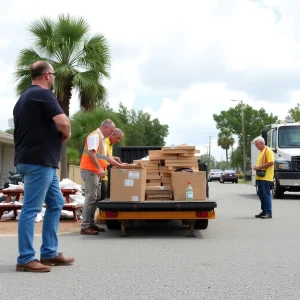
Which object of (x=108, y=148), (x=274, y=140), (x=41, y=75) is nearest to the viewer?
(x=41, y=75)

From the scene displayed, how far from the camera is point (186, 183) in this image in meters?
9.05

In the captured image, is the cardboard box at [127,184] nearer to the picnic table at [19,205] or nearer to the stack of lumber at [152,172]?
the stack of lumber at [152,172]

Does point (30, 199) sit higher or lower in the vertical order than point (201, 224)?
higher

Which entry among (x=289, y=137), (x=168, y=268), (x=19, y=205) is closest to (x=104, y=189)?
(x=19, y=205)

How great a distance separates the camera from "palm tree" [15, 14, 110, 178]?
63.4 ft

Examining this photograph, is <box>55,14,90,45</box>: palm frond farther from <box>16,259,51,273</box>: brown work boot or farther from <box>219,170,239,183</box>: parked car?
<box>219,170,239,183</box>: parked car

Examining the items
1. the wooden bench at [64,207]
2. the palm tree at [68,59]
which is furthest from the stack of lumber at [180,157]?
the palm tree at [68,59]

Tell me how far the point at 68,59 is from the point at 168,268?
1477 centimetres

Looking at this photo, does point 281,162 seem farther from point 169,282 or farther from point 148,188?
point 169,282

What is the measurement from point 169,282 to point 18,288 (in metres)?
1.35

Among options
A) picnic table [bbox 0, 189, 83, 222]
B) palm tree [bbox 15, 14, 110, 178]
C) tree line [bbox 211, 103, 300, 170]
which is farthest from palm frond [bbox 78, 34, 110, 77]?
tree line [bbox 211, 103, 300, 170]

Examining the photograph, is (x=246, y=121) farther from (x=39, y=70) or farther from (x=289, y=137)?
(x=39, y=70)

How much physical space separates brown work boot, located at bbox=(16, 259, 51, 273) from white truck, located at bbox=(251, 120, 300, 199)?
14.6 m

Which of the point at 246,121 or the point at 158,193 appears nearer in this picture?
the point at 158,193
